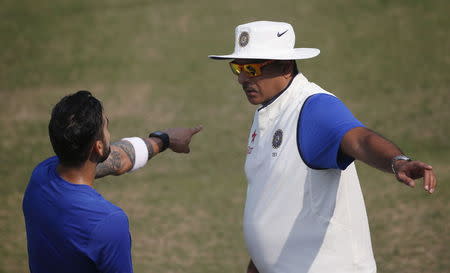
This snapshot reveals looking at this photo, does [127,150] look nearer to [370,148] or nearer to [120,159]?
[120,159]

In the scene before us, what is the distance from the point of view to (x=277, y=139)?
448 centimetres

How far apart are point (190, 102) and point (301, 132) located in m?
9.84

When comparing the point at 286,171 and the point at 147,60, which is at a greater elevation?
the point at 286,171

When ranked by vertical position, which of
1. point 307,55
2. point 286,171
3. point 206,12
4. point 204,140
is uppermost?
point 307,55

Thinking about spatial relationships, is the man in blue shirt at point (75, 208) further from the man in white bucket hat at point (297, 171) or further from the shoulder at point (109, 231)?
the man in white bucket hat at point (297, 171)

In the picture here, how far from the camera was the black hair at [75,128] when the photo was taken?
12.3 feet

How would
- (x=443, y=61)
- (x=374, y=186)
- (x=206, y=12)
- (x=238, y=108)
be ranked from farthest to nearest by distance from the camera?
(x=206, y=12)
(x=443, y=61)
(x=238, y=108)
(x=374, y=186)

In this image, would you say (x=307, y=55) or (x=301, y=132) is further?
(x=307, y=55)

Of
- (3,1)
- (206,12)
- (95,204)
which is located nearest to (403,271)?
(95,204)

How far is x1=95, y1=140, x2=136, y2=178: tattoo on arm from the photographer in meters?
4.86

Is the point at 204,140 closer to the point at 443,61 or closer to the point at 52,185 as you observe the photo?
the point at 443,61

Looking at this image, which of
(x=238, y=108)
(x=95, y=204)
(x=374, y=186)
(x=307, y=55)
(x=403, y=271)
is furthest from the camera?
(x=238, y=108)

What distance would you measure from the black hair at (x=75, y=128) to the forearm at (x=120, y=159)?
100cm

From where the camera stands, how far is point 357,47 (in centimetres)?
1548
